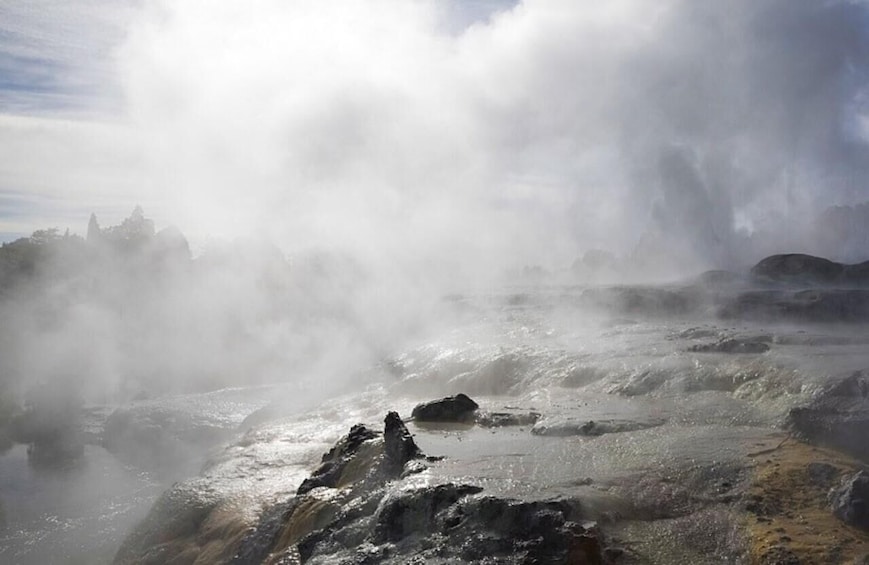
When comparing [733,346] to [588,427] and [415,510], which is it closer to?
[588,427]

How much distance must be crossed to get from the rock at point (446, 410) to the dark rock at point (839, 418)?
409 centimetres

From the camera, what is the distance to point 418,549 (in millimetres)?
5227

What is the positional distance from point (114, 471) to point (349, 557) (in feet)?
38.1

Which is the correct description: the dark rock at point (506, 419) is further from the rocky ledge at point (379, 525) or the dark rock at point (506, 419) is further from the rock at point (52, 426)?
the rock at point (52, 426)

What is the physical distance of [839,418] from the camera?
23.7 feet

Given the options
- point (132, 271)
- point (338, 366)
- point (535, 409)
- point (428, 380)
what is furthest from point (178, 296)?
point (535, 409)

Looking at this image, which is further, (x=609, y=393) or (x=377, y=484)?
(x=609, y=393)

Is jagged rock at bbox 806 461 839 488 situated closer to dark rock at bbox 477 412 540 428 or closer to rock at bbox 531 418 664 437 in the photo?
rock at bbox 531 418 664 437

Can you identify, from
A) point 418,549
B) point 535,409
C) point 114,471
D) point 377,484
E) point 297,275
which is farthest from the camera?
point 297,275

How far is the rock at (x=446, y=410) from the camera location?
9.62 m

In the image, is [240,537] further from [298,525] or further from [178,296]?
[178,296]

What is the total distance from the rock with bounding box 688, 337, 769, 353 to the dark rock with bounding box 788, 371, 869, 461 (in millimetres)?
2548

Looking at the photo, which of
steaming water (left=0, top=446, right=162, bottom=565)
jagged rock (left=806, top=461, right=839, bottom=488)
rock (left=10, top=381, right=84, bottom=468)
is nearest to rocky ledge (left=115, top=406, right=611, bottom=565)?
jagged rock (left=806, top=461, right=839, bottom=488)

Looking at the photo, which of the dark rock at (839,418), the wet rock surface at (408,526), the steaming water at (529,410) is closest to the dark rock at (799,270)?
the steaming water at (529,410)
